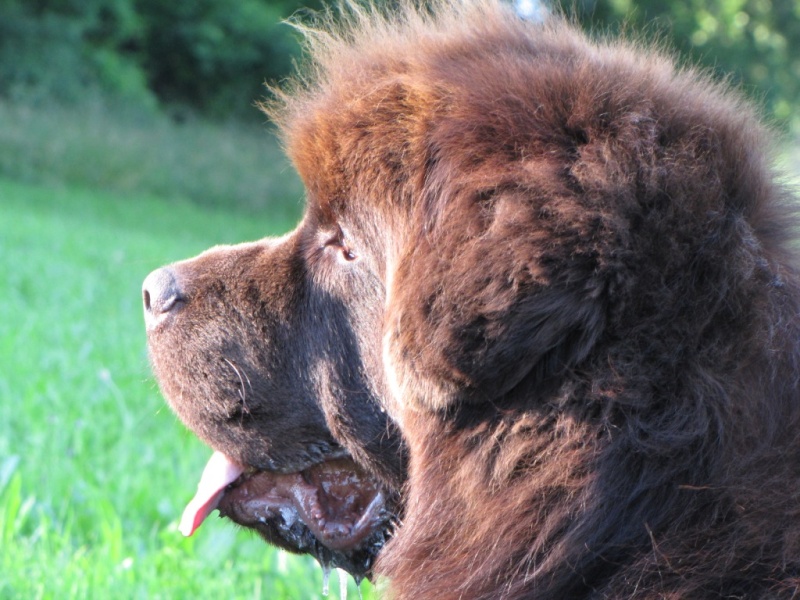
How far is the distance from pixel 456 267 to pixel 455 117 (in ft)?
1.47

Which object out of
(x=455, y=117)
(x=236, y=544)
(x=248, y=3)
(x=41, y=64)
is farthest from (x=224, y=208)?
(x=455, y=117)

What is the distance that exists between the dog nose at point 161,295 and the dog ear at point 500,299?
0.93 meters

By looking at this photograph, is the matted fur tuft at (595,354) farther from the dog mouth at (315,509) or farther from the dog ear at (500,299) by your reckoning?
the dog mouth at (315,509)

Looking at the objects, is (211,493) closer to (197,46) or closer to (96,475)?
(96,475)

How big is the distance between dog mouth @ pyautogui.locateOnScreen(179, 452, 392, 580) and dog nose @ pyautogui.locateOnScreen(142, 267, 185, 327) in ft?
1.53

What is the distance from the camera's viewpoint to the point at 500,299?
1.85 meters

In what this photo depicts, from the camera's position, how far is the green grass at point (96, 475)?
3.25 m

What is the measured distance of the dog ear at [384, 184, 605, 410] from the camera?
6.09 feet

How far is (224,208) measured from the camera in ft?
79.4

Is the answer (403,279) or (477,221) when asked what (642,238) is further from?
(403,279)

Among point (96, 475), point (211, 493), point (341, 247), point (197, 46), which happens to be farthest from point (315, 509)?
point (197, 46)

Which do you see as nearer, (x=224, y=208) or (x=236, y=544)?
(x=236, y=544)

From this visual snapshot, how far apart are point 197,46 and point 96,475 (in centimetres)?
2854

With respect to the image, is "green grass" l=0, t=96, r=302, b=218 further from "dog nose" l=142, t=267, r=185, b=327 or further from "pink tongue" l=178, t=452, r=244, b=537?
"pink tongue" l=178, t=452, r=244, b=537
